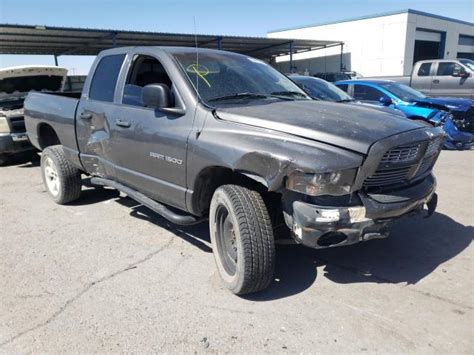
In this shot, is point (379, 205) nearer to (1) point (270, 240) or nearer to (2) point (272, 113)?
(1) point (270, 240)

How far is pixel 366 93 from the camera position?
1080cm

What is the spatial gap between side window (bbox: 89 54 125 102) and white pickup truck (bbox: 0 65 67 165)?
4.13m

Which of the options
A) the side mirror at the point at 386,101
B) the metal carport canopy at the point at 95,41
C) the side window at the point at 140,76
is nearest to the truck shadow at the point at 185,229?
the side window at the point at 140,76

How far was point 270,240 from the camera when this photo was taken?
10.8ft

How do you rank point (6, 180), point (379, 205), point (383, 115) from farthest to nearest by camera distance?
point (6, 180) → point (383, 115) → point (379, 205)

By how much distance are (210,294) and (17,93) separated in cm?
784

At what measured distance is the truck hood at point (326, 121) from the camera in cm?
313

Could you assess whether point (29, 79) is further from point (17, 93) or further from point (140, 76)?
point (140, 76)

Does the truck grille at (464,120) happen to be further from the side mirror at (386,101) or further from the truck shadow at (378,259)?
the truck shadow at (378,259)

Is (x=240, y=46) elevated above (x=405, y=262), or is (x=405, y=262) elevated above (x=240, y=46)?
(x=240, y=46)

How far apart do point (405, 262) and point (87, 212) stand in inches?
156

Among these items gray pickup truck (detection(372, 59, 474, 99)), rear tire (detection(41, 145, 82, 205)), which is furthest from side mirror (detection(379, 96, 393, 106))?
rear tire (detection(41, 145, 82, 205))

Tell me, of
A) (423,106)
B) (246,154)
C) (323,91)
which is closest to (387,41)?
(423,106)

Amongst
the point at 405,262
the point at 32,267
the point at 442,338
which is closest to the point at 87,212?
the point at 32,267
